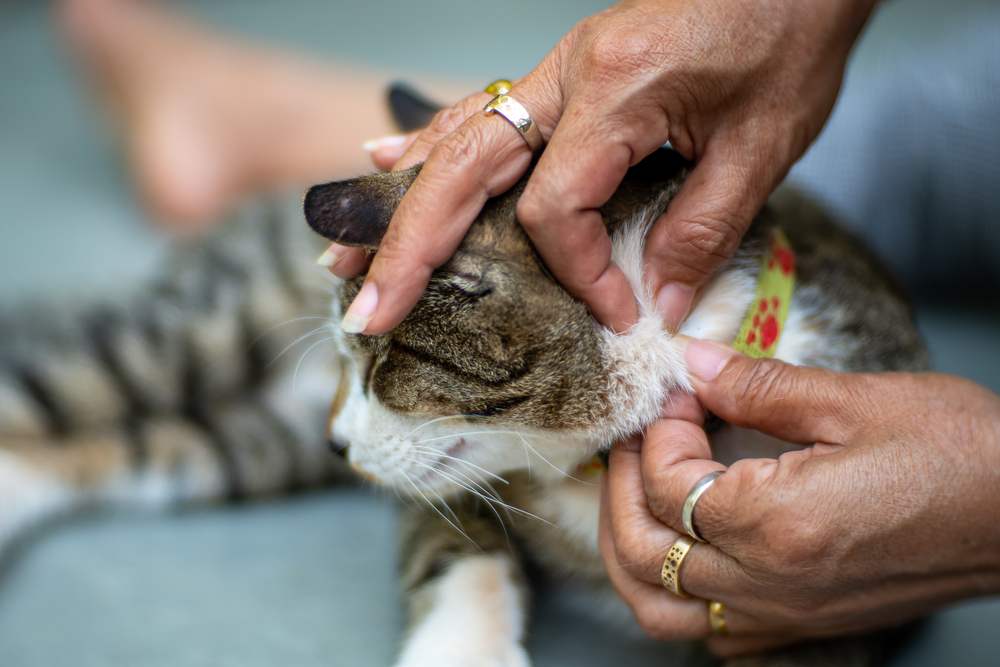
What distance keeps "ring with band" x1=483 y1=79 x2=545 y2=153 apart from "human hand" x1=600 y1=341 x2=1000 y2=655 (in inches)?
9.4

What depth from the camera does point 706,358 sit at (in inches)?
31.9

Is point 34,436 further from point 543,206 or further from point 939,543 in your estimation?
point 939,543

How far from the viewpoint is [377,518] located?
129 centimetres

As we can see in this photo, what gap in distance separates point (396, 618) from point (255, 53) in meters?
1.53

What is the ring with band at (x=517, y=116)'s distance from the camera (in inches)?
29.5

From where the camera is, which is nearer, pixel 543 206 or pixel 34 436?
pixel 543 206

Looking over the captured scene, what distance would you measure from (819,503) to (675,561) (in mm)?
134

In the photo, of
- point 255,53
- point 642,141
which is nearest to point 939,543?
point 642,141

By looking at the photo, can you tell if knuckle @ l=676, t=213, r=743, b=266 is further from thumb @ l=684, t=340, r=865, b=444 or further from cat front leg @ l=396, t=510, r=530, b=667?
cat front leg @ l=396, t=510, r=530, b=667

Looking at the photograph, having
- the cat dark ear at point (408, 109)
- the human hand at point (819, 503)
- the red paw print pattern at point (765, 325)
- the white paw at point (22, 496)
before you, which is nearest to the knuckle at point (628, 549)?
the human hand at point (819, 503)

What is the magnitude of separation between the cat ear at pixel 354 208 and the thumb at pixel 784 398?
1.04ft

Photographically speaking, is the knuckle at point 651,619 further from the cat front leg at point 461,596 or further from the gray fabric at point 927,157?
the gray fabric at point 927,157

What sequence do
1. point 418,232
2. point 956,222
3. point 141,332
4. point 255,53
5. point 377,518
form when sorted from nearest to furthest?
point 418,232 < point 377,518 < point 141,332 < point 956,222 < point 255,53

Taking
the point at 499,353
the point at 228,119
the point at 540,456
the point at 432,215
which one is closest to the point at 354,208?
the point at 432,215
